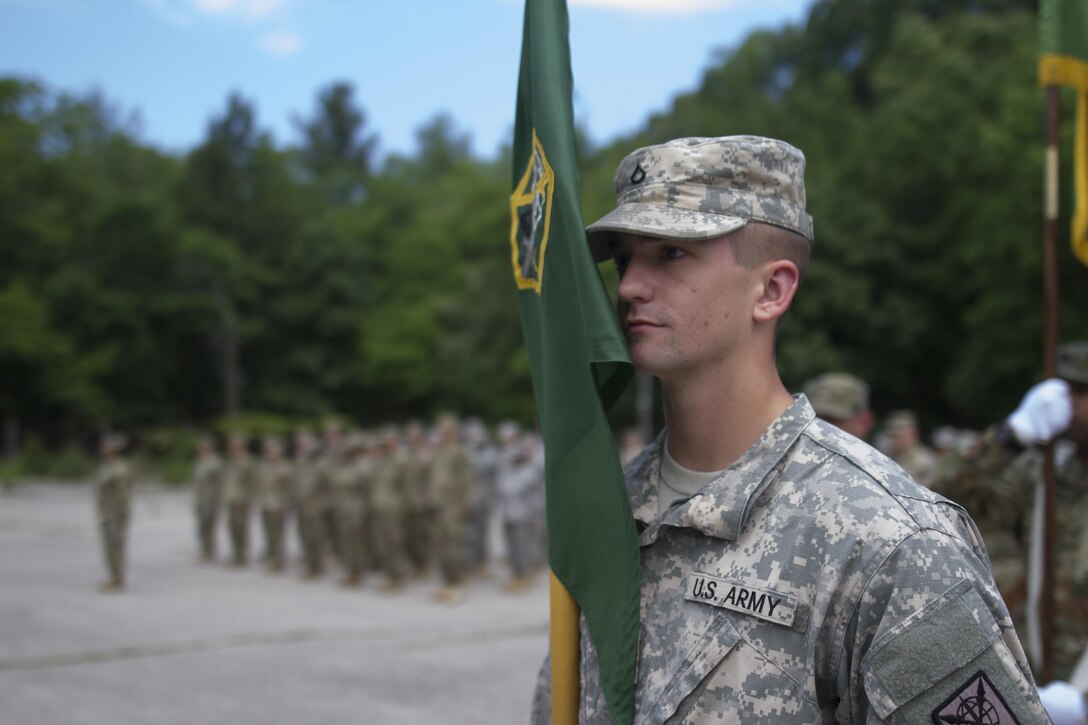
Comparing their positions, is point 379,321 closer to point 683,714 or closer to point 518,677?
point 518,677

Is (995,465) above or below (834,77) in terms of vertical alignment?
below

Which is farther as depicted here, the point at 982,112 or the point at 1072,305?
the point at 982,112

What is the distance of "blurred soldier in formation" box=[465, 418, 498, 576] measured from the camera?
1387cm

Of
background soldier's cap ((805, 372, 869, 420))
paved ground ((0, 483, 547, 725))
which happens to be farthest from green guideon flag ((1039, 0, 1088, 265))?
paved ground ((0, 483, 547, 725))

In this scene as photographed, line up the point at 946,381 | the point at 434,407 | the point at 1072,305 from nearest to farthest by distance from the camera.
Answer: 1. the point at 1072,305
2. the point at 946,381
3. the point at 434,407

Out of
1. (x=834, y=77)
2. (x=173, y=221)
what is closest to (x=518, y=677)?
(x=834, y=77)

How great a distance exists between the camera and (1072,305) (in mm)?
21406

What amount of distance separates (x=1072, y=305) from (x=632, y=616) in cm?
2246

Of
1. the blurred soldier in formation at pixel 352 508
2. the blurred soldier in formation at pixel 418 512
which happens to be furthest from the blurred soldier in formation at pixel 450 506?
the blurred soldier in formation at pixel 352 508

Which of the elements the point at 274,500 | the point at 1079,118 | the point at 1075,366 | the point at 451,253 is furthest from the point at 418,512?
the point at 451,253

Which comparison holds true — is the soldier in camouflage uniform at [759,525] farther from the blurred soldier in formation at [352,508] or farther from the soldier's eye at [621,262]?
the blurred soldier in formation at [352,508]

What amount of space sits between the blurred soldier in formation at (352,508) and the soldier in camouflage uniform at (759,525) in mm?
11883

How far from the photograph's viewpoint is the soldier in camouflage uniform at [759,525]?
150 centimetres

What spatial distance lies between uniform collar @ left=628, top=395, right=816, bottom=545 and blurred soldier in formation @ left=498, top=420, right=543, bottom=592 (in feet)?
36.2
